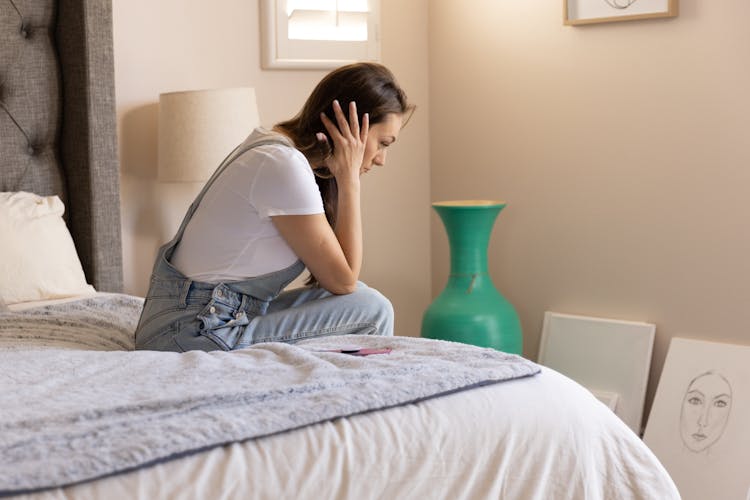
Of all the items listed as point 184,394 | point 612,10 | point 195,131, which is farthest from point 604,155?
point 184,394

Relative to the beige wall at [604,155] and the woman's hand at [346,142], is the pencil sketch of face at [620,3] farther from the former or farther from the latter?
the woman's hand at [346,142]

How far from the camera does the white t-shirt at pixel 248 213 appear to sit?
1857 millimetres

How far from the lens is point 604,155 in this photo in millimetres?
3061

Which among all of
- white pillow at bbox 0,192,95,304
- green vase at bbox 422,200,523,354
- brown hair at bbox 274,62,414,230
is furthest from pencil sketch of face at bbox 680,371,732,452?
white pillow at bbox 0,192,95,304

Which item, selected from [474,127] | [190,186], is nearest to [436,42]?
[474,127]

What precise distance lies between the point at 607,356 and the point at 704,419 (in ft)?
1.27

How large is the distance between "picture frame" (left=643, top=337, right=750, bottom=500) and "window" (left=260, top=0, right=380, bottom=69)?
4.72ft

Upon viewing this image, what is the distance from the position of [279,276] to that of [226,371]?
0.53 metres

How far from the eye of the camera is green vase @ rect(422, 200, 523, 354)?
2947 mm

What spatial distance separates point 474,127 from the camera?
3.45 meters

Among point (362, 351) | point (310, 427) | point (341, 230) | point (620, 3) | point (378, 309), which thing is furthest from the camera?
point (620, 3)

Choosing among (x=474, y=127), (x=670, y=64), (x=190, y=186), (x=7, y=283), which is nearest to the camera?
(x=7, y=283)

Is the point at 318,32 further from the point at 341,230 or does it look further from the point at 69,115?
the point at 341,230

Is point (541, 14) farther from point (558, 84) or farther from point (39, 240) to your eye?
point (39, 240)
